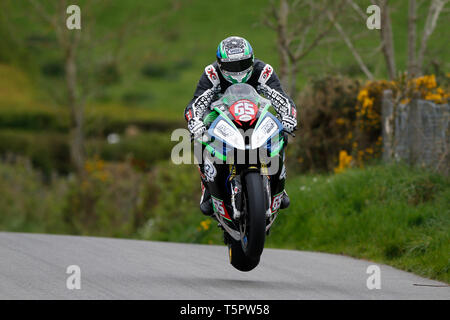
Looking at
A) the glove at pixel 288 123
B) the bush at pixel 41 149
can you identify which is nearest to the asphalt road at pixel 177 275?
the glove at pixel 288 123

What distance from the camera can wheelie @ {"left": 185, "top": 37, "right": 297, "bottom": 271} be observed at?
310 inches

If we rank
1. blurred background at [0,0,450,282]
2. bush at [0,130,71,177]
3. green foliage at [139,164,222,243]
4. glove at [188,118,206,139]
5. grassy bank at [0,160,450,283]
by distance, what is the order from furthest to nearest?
bush at [0,130,71,177] < green foliage at [139,164,222,243] < blurred background at [0,0,450,282] < grassy bank at [0,160,450,283] < glove at [188,118,206,139]

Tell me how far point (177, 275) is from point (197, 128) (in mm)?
1675

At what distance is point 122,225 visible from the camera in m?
22.3

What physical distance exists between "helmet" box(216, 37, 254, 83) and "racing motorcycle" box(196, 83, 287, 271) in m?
0.20

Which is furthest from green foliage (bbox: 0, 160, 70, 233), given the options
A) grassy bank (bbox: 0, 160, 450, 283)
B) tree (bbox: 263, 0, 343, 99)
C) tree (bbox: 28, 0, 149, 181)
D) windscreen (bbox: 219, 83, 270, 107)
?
windscreen (bbox: 219, 83, 270, 107)

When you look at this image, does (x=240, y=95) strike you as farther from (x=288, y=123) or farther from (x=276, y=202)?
(x=276, y=202)

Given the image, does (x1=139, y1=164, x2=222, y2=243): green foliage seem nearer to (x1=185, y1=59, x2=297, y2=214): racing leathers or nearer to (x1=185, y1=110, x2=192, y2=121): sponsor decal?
(x1=185, y1=59, x2=297, y2=214): racing leathers

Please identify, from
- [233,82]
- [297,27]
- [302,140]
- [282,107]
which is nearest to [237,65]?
[233,82]

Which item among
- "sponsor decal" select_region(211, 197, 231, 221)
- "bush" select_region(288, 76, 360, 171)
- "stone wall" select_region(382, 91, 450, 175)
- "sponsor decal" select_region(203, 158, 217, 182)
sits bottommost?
"sponsor decal" select_region(211, 197, 231, 221)

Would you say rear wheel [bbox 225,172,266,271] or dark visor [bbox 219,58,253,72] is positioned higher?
dark visor [bbox 219,58,253,72]

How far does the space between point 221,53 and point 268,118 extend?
2.82ft

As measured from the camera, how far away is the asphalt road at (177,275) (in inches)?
301

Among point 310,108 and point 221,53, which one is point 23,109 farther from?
point 221,53
